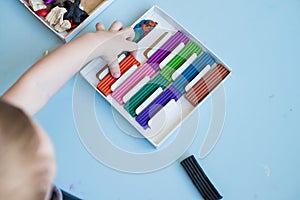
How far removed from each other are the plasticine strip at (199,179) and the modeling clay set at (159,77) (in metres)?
0.05

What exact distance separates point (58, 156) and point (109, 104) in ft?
0.35

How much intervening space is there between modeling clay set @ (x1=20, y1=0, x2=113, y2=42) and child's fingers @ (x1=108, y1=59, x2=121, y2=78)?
8 cm

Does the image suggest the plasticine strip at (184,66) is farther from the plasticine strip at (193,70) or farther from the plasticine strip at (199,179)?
the plasticine strip at (199,179)

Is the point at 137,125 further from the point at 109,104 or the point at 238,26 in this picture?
the point at 238,26

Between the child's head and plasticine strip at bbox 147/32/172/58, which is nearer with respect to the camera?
the child's head

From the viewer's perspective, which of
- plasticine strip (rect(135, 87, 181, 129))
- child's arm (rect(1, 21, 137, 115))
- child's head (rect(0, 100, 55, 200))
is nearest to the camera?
child's head (rect(0, 100, 55, 200))

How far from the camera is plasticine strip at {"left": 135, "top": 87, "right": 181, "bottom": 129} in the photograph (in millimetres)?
593

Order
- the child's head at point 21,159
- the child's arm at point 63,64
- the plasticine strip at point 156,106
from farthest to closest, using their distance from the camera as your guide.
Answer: the plasticine strip at point 156,106
the child's arm at point 63,64
the child's head at point 21,159

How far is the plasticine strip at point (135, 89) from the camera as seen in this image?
0.60m

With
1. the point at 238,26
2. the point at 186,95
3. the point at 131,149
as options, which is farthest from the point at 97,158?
the point at 238,26

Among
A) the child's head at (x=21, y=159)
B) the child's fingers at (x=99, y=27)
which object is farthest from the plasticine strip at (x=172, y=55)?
the child's head at (x=21, y=159)

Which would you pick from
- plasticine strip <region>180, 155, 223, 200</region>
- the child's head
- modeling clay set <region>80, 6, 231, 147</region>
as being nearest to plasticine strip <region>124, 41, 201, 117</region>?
modeling clay set <region>80, 6, 231, 147</region>

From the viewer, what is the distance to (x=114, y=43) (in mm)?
586

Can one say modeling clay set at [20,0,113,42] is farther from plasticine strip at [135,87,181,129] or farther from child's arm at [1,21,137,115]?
plasticine strip at [135,87,181,129]
